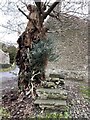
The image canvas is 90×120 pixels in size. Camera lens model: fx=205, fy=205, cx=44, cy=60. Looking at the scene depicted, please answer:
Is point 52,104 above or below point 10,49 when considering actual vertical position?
below

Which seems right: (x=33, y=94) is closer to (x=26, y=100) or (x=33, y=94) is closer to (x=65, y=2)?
(x=26, y=100)

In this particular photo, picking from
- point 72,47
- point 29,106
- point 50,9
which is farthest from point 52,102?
point 72,47

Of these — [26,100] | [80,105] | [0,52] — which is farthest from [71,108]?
[0,52]

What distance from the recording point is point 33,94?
191cm

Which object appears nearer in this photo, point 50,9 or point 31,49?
point 31,49

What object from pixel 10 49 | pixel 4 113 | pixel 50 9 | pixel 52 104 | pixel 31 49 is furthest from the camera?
pixel 10 49

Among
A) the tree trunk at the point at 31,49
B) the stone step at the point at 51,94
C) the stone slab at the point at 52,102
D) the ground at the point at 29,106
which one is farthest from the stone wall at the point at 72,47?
the stone slab at the point at 52,102

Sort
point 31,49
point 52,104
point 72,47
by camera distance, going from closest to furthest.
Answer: point 52,104
point 31,49
point 72,47

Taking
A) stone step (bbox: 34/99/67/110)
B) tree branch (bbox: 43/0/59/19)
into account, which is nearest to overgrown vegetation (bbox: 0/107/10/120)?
stone step (bbox: 34/99/67/110)

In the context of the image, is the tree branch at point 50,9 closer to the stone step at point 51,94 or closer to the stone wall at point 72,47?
the stone wall at point 72,47

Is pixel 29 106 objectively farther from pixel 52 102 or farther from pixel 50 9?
pixel 50 9

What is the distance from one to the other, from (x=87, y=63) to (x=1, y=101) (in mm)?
1505

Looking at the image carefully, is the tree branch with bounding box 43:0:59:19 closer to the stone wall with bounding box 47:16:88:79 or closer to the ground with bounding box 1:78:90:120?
the stone wall with bounding box 47:16:88:79

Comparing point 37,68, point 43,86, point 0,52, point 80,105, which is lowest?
point 80,105
